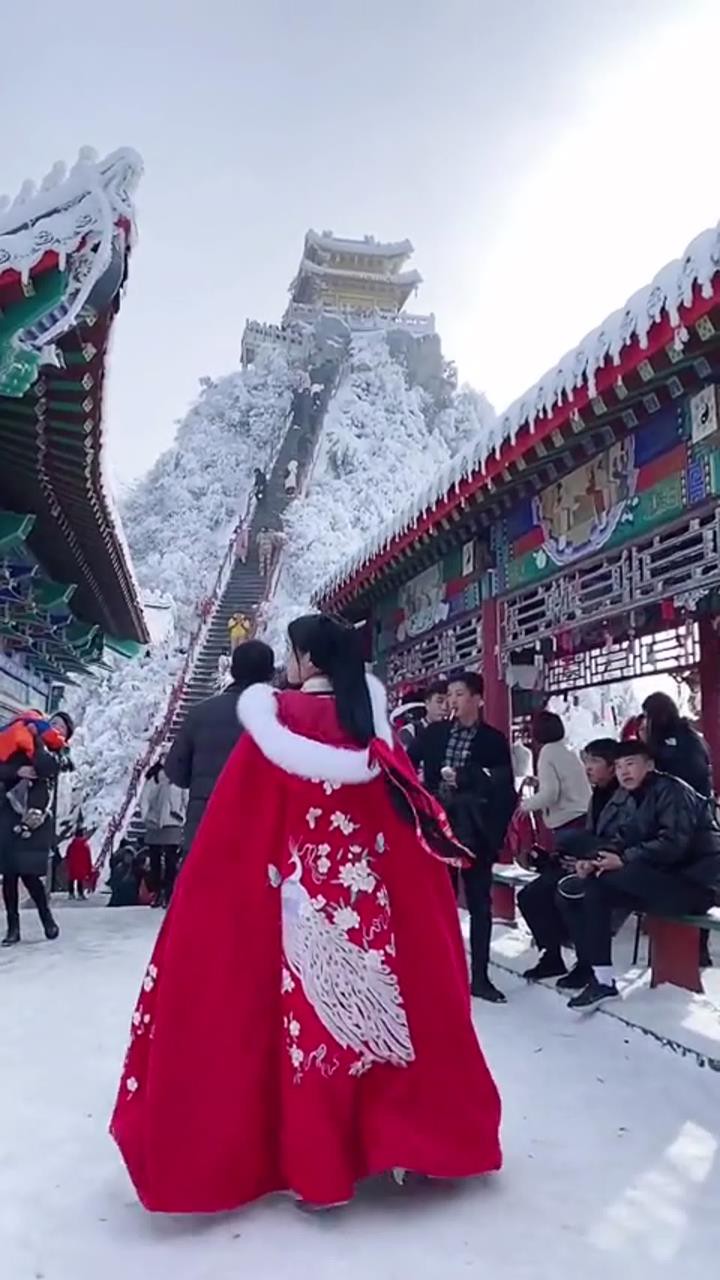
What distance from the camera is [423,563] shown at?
880cm

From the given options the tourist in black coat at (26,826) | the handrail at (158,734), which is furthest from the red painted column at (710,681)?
the handrail at (158,734)

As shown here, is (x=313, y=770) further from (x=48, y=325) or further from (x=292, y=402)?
(x=292, y=402)

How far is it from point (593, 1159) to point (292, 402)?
53404 millimetres

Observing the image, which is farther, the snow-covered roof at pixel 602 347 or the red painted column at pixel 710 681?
the red painted column at pixel 710 681

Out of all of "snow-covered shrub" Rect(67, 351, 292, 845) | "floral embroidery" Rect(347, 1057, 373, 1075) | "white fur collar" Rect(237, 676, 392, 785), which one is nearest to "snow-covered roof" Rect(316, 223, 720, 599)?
"white fur collar" Rect(237, 676, 392, 785)

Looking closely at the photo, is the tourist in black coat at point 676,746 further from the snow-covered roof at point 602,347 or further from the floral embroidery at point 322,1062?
the floral embroidery at point 322,1062

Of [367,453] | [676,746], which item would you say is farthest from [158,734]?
[367,453]

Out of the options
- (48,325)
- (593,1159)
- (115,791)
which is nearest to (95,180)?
(48,325)

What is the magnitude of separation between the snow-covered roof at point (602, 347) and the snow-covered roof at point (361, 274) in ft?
184

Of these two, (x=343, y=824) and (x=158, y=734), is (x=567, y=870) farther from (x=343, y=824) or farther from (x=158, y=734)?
(x=158, y=734)

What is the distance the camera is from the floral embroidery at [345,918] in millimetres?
2307

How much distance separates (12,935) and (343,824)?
14.6ft

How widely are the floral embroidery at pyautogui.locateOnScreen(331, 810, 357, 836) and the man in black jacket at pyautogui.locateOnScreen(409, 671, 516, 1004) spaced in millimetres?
2029

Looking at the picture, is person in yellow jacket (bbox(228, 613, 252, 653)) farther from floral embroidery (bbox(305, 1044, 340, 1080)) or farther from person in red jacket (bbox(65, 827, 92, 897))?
floral embroidery (bbox(305, 1044, 340, 1080))
